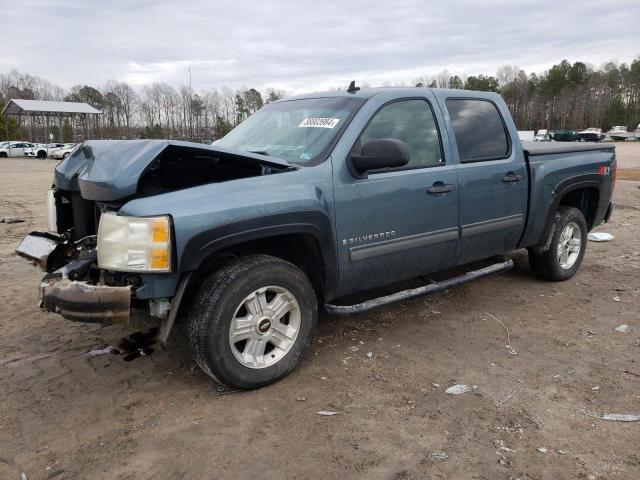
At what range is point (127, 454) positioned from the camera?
2.65 meters

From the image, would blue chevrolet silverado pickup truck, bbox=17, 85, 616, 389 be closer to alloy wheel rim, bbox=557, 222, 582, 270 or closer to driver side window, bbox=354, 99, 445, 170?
driver side window, bbox=354, 99, 445, 170

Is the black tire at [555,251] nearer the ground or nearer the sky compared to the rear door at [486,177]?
nearer the ground

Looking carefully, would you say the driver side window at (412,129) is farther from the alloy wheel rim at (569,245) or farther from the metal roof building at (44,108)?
the metal roof building at (44,108)

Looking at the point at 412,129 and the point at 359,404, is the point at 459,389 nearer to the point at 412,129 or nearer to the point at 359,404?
the point at 359,404

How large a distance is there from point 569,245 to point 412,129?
2.70 metres

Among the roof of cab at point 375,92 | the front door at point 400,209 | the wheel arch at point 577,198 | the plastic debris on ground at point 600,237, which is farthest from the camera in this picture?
the plastic debris on ground at point 600,237

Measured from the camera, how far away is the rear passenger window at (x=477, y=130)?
4344mm

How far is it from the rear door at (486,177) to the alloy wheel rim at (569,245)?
0.87 m

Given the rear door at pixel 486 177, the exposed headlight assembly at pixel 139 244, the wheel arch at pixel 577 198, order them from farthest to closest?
the wheel arch at pixel 577 198, the rear door at pixel 486 177, the exposed headlight assembly at pixel 139 244

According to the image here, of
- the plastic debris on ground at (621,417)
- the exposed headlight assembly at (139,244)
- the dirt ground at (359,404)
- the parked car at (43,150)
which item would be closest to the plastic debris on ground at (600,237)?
the dirt ground at (359,404)

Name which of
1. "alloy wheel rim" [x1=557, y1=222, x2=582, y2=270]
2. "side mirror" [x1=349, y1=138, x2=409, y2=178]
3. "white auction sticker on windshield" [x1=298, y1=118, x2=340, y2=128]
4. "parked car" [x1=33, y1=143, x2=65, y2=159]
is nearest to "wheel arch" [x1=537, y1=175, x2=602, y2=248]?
"alloy wheel rim" [x1=557, y1=222, x2=582, y2=270]

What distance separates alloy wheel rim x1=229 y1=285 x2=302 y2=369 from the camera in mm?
3172

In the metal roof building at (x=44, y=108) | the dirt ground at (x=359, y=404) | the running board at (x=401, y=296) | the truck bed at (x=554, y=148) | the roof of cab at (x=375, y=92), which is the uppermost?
the metal roof building at (x=44, y=108)

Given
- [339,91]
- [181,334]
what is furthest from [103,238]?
[339,91]
